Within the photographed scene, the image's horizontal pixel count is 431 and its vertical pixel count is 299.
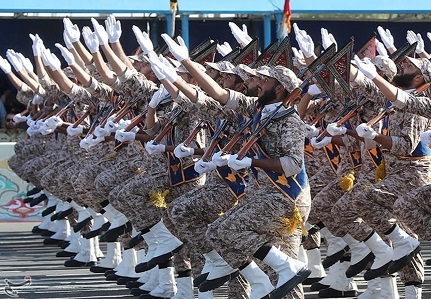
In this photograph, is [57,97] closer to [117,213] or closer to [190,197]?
[117,213]

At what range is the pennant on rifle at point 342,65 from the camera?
28.3ft

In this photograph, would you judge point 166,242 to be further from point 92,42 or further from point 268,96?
point 268,96

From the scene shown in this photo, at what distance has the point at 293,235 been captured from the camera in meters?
8.56

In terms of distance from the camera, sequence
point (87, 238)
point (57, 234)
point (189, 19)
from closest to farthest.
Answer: point (87, 238) → point (57, 234) → point (189, 19)

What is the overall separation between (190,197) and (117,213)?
8.92 feet

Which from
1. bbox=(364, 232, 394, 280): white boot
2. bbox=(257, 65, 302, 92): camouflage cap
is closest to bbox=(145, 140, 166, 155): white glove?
bbox=(257, 65, 302, 92): camouflage cap

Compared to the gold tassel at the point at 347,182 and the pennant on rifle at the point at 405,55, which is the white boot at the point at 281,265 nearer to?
the gold tassel at the point at 347,182

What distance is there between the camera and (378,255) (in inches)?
379

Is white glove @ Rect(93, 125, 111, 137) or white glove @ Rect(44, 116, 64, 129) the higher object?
white glove @ Rect(44, 116, 64, 129)

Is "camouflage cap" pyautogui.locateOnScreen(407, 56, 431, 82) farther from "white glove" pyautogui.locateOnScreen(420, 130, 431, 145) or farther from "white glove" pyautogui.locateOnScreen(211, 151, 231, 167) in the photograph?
"white glove" pyautogui.locateOnScreen(211, 151, 231, 167)

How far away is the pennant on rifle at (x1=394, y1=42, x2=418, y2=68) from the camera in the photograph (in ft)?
32.3

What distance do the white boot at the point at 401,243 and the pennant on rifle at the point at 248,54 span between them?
6.14ft

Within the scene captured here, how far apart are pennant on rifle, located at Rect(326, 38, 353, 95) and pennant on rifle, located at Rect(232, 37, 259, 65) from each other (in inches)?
60.4
